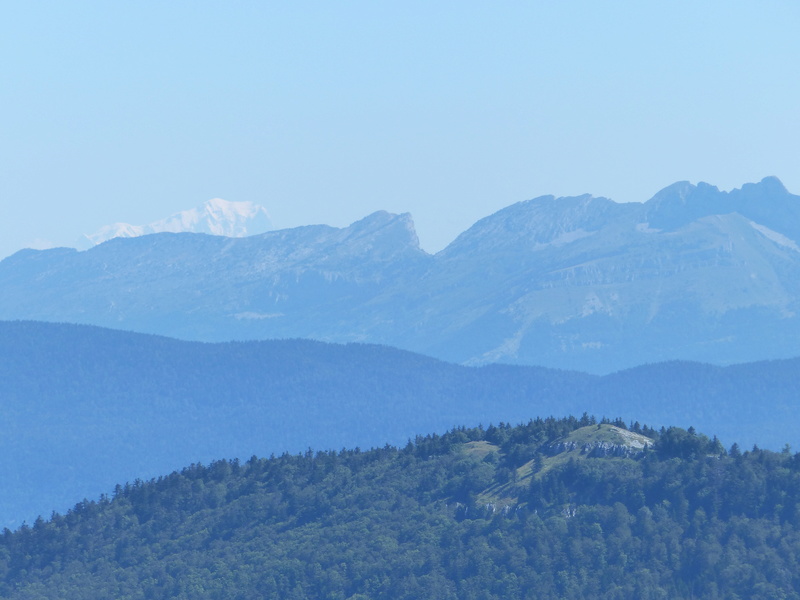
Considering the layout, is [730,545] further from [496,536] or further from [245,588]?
[245,588]

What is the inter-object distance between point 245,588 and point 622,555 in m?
34.8

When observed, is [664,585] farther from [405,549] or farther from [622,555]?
[405,549]

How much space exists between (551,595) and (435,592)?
10.7 m

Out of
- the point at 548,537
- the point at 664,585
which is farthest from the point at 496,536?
the point at 664,585

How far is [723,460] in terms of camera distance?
19775 centimetres

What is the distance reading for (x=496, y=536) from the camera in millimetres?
195750

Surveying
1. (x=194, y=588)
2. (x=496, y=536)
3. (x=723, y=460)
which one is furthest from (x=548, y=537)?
(x=194, y=588)

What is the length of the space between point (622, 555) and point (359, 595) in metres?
23.4

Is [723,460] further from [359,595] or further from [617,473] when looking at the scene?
[359,595]

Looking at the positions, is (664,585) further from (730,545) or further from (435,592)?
(435,592)

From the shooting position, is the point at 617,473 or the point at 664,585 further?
the point at 617,473

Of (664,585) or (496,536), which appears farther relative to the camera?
(496,536)

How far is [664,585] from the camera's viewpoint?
602 feet

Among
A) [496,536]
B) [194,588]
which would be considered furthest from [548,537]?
[194,588]
